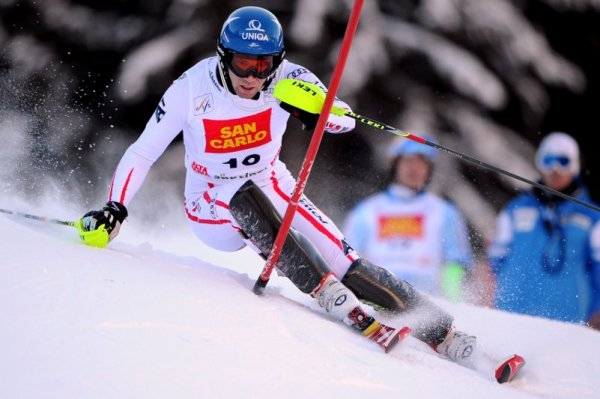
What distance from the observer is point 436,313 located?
3129mm

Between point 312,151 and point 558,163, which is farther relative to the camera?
point 558,163

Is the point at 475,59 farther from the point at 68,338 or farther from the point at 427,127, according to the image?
the point at 68,338

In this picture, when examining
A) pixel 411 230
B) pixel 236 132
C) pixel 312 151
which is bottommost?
pixel 411 230

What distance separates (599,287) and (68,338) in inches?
113

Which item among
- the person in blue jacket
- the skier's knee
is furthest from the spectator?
the skier's knee

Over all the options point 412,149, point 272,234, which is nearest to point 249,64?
point 272,234

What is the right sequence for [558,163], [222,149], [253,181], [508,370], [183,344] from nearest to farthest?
[183,344] < [508,370] < [253,181] < [222,149] < [558,163]

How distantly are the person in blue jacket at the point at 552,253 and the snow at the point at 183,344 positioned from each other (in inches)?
23.7

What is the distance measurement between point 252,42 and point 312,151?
588 mm

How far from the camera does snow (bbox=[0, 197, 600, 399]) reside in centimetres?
189

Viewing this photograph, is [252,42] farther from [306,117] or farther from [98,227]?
[98,227]

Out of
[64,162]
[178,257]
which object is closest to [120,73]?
[64,162]

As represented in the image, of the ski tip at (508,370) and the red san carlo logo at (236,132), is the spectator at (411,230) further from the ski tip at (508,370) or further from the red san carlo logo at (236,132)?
the ski tip at (508,370)

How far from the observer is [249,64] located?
3.15 metres
